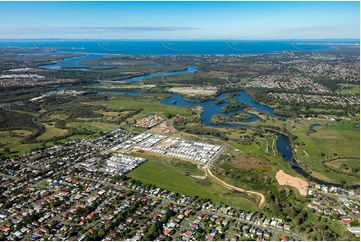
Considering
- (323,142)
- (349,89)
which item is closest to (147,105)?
(323,142)

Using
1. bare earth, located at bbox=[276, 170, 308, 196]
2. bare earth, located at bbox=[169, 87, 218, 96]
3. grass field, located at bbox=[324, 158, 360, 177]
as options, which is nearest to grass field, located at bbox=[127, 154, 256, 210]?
bare earth, located at bbox=[276, 170, 308, 196]

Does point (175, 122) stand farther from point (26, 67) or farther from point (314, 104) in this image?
point (26, 67)

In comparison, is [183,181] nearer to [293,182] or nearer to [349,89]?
[293,182]

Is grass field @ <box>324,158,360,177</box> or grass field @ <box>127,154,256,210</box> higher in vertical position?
grass field @ <box>324,158,360,177</box>

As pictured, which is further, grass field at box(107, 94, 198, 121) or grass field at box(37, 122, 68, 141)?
grass field at box(107, 94, 198, 121)

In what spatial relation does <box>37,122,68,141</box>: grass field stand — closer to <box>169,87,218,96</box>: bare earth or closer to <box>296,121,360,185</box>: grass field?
<box>296,121,360,185</box>: grass field

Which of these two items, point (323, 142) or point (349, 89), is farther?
point (349, 89)

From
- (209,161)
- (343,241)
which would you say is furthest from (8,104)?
(343,241)
